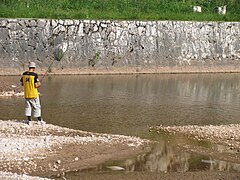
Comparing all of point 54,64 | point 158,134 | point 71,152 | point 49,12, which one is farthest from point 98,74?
point 71,152

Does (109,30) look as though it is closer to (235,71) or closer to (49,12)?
(49,12)

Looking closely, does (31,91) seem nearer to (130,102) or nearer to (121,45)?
(130,102)

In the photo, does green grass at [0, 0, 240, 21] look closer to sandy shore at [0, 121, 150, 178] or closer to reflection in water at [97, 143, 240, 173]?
sandy shore at [0, 121, 150, 178]

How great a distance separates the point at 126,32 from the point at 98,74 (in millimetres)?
3741

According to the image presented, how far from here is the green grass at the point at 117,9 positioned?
33.1 m

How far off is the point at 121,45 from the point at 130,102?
12.1m

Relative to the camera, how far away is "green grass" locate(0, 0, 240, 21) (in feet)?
109

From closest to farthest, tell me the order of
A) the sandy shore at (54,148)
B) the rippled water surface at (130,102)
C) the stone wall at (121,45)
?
the sandy shore at (54,148)
the rippled water surface at (130,102)
the stone wall at (121,45)

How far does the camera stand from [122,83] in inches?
1129

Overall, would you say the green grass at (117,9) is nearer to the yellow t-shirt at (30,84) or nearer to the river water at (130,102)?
the river water at (130,102)

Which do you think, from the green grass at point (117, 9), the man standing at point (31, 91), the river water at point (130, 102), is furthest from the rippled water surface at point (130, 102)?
the green grass at point (117, 9)

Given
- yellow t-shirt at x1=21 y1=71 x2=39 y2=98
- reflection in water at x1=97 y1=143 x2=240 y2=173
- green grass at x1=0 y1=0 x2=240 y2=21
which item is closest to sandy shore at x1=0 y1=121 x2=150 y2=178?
reflection in water at x1=97 y1=143 x2=240 y2=173

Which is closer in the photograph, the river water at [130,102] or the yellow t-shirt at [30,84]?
the yellow t-shirt at [30,84]

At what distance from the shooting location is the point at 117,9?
3688 centimetres
